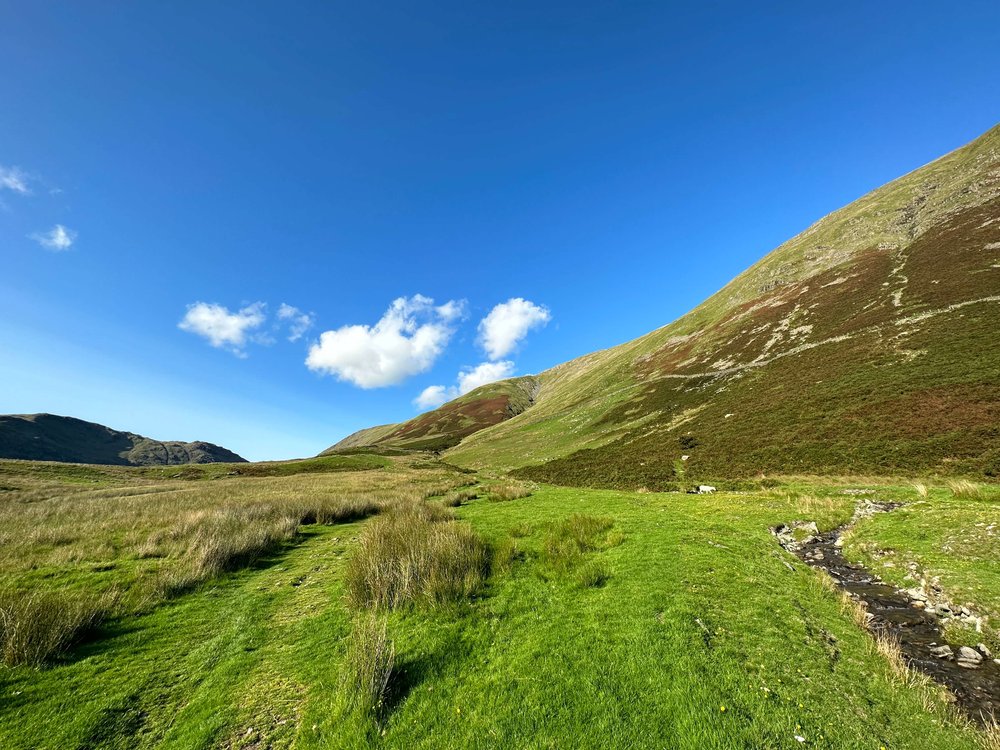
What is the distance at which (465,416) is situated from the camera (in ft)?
523

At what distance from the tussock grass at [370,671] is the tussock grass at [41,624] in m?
6.67

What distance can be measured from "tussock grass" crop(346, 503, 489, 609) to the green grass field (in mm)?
296

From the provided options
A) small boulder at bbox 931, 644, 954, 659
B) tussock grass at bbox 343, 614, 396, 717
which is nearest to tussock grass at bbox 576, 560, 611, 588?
tussock grass at bbox 343, 614, 396, 717

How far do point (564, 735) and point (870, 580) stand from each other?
12694mm

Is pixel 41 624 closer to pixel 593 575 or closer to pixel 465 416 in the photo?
pixel 593 575

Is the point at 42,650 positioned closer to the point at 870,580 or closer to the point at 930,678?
the point at 930,678

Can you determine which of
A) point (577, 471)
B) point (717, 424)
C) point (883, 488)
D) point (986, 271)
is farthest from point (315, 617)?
point (986, 271)

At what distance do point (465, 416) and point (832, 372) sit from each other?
12814 centimetres

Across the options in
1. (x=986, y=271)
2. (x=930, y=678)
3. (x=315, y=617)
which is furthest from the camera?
(x=986, y=271)

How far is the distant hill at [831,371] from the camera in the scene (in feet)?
100

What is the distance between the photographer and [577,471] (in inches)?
1994

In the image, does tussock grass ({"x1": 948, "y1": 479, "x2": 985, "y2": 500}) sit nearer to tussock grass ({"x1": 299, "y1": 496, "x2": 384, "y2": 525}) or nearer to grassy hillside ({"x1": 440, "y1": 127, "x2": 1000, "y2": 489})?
grassy hillside ({"x1": 440, "y1": 127, "x2": 1000, "y2": 489})

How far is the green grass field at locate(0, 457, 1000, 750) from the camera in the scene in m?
6.32

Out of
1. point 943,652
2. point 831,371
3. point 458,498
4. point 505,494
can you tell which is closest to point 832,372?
point 831,371
